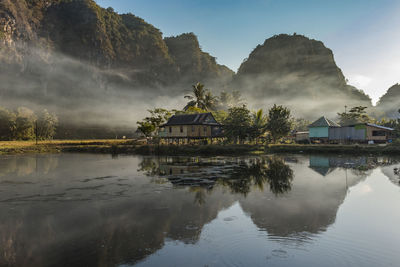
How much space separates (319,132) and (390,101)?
137888 millimetres

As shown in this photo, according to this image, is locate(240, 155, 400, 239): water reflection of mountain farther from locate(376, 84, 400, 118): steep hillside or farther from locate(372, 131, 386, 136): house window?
locate(376, 84, 400, 118): steep hillside

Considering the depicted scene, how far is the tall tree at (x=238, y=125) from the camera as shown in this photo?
154 ft

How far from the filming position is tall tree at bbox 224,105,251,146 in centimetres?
4703

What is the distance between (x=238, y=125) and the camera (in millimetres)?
47125

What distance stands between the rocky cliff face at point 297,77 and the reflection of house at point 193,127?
102m

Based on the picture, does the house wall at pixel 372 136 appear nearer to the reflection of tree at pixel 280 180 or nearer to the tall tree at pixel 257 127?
the tall tree at pixel 257 127

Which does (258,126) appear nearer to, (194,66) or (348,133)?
(348,133)

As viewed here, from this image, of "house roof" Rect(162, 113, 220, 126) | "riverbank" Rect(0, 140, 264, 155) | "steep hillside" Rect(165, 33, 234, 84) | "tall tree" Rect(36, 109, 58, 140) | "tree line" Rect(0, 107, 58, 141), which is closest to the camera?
"riverbank" Rect(0, 140, 264, 155)

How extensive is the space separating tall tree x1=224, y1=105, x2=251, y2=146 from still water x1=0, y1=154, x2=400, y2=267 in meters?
27.0

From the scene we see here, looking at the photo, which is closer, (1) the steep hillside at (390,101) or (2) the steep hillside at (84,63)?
(2) the steep hillside at (84,63)

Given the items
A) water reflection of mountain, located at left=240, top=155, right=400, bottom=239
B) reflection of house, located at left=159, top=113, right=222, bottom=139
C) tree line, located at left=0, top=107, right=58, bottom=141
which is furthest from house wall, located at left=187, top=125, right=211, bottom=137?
tree line, located at left=0, top=107, right=58, bottom=141

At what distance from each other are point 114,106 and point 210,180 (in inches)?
4813

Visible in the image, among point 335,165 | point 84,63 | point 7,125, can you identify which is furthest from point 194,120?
point 84,63

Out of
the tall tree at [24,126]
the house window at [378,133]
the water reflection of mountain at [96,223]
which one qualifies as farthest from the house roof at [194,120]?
the tall tree at [24,126]
